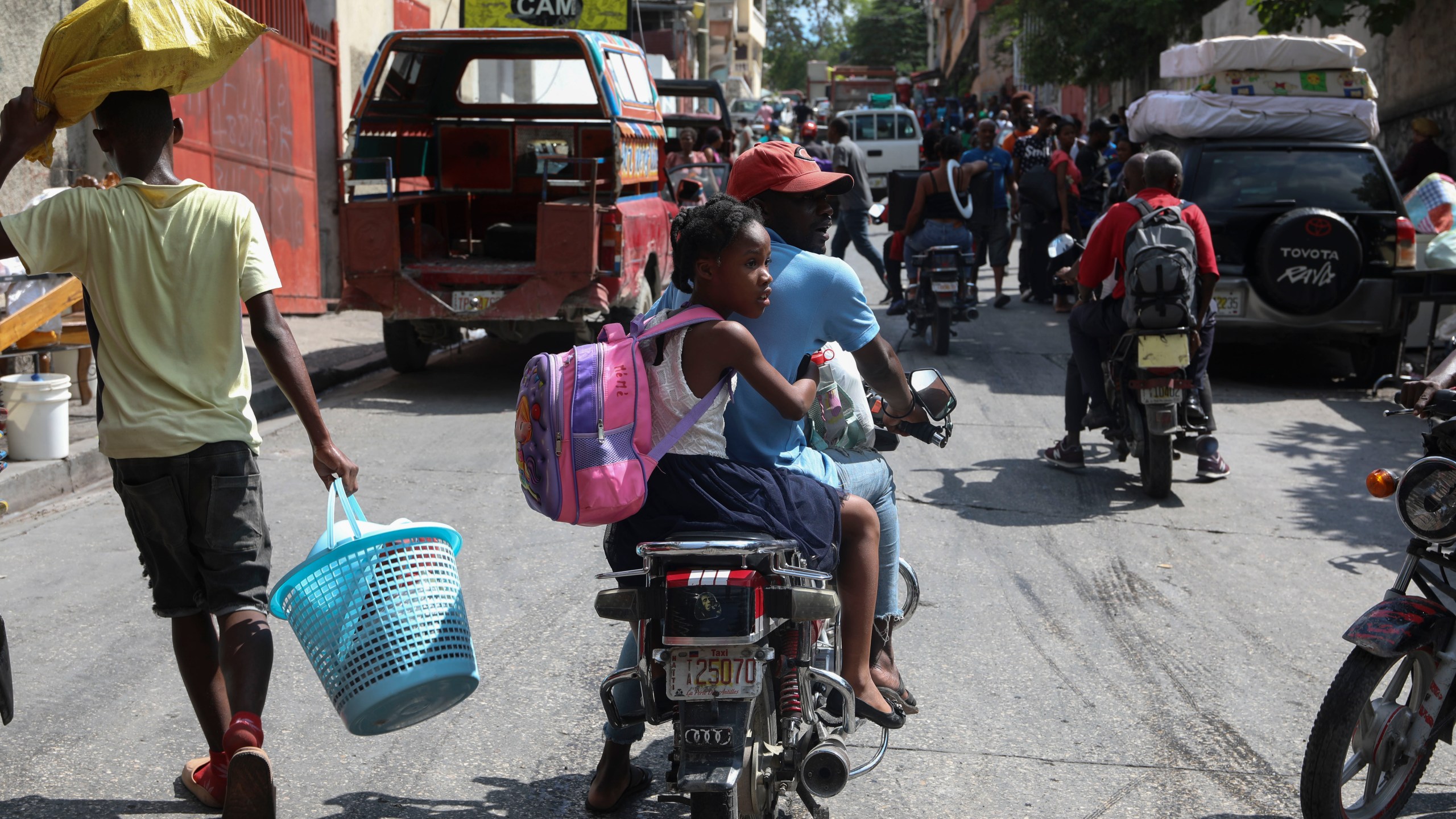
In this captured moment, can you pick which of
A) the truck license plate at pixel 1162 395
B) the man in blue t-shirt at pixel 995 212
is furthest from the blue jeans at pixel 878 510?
the man in blue t-shirt at pixel 995 212

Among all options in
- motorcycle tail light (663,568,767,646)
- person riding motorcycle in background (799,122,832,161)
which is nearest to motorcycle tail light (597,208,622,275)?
motorcycle tail light (663,568,767,646)

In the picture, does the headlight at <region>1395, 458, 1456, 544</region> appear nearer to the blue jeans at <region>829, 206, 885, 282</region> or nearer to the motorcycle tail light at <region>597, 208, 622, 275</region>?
the motorcycle tail light at <region>597, 208, 622, 275</region>

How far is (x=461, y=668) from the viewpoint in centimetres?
313

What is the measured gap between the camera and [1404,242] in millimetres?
9727

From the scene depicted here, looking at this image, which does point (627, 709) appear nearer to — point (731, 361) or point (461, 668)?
point (461, 668)

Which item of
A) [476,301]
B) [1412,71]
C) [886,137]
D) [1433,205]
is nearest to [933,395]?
[476,301]

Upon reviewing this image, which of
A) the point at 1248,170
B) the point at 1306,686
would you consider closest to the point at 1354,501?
the point at 1306,686

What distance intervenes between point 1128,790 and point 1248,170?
758cm

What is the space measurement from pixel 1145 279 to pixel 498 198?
21.7 feet

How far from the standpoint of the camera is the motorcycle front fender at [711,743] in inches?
110

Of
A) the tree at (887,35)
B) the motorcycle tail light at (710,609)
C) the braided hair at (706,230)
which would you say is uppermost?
the tree at (887,35)

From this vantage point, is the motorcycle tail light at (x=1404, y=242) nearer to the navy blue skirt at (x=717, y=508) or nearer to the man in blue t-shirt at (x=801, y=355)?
the man in blue t-shirt at (x=801, y=355)

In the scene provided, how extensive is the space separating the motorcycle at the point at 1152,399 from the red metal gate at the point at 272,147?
764 centimetres

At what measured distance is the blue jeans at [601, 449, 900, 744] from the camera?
3.50 m
